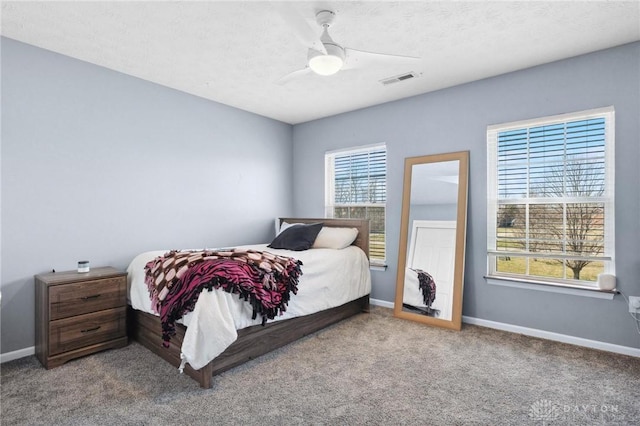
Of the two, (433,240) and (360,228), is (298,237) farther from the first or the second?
(433,240)

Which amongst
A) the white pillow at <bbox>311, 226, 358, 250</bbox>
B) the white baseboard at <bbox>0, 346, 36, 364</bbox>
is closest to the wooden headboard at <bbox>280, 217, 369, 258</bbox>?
the white pillow at <bbox>311, 226, 358, 250</bbox>

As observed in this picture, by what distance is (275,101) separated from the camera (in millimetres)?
4113

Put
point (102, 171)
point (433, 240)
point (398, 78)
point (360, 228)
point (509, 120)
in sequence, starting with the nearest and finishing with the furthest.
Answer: point (102, 171) → point (509, 120) → point (398, 78) → point (433, 240) → point (360, 228)

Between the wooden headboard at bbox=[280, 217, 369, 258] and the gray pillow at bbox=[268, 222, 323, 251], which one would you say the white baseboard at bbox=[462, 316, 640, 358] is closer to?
the wooden headboard at bbox=[280, 217, 369, 258]

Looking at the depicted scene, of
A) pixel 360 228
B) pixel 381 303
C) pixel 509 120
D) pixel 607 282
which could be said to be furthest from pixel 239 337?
pixel 509 120

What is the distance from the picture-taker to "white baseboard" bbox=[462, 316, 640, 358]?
8.92 ft

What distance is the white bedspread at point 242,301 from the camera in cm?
213

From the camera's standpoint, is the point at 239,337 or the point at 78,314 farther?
the point at 78,314

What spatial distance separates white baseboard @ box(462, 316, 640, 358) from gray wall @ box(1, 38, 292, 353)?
9.57ft

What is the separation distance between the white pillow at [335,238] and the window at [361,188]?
515 mm

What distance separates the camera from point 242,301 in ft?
7.83

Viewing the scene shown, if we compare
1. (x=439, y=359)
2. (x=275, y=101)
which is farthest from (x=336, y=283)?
(x=275, y=101)

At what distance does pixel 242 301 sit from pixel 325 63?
1.70 metres

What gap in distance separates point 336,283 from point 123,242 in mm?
2072
